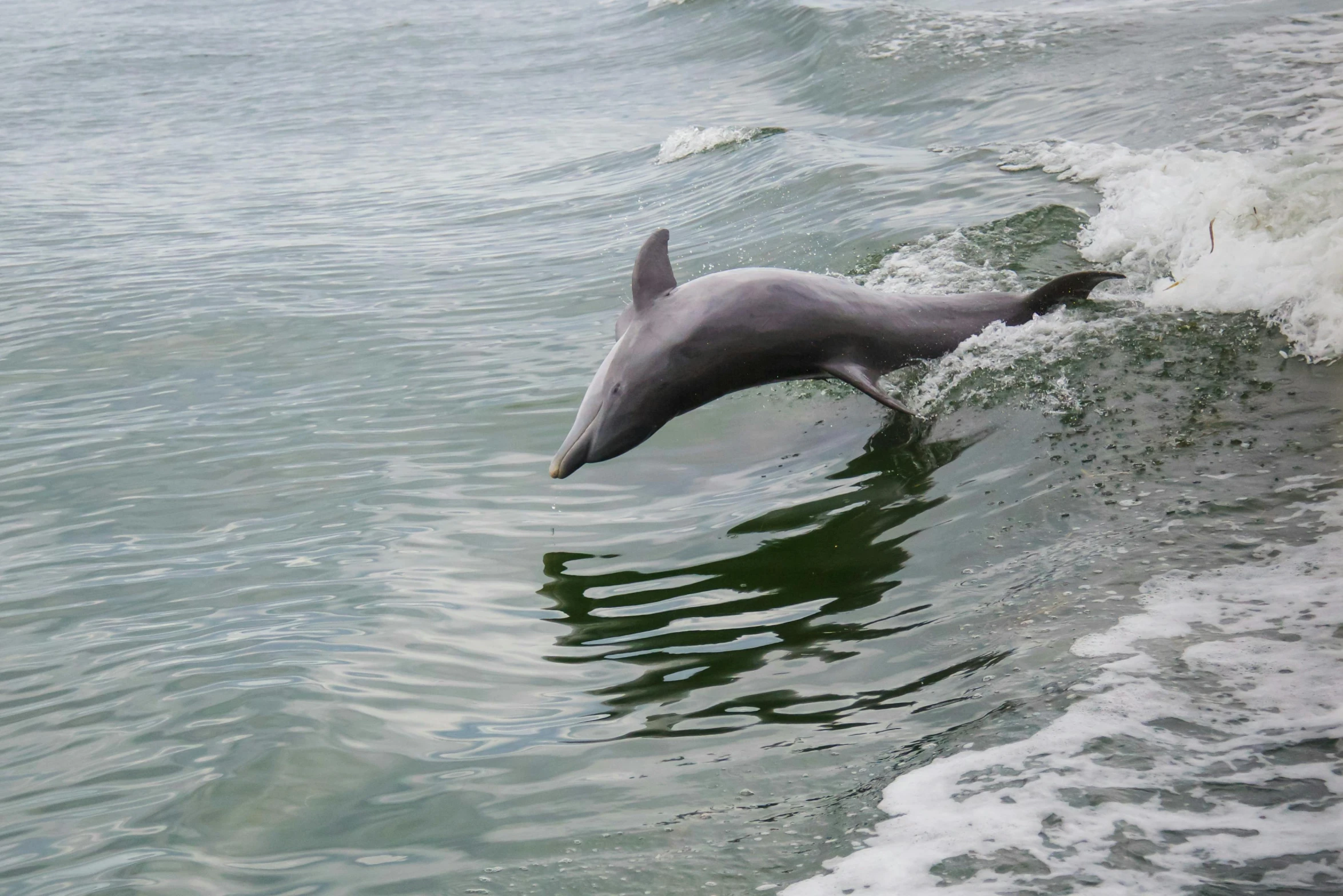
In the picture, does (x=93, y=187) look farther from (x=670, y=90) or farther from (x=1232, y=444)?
(x=1232, y=444)

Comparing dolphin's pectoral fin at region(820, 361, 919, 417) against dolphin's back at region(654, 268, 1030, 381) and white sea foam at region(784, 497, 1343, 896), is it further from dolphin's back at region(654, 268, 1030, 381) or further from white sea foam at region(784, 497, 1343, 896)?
white sea foam at region(784, 497, 1343, 896)

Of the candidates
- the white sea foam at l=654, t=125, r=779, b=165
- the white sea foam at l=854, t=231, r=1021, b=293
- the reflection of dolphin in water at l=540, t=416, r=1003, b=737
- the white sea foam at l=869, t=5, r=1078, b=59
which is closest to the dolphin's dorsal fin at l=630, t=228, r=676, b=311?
the reflection of dolphin in water at l=540, t=416, r=1003, b=737

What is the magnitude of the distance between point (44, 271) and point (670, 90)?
A: 13624mm

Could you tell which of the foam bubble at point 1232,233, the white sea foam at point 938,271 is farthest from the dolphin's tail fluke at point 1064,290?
the white sea foam at point 938,271

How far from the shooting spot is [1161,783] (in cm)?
405

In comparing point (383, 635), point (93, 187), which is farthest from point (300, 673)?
point (93, 187)

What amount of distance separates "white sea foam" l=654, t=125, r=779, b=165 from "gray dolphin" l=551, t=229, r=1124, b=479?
385 inches

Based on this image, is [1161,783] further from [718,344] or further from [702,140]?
[702,140]

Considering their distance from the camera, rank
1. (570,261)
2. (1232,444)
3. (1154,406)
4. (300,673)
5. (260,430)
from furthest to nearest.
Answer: (570,261)
(260,430)
(1154,406)
(1232,444)
(300,673)

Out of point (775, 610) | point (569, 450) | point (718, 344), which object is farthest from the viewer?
point (718, 344)

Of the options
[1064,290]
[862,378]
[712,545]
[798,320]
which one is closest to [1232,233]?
[1064,290]

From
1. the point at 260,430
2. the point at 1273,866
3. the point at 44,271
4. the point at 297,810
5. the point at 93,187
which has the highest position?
the point at 93,187

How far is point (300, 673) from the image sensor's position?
18.3 ft

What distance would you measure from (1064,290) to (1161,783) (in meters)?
5.07
